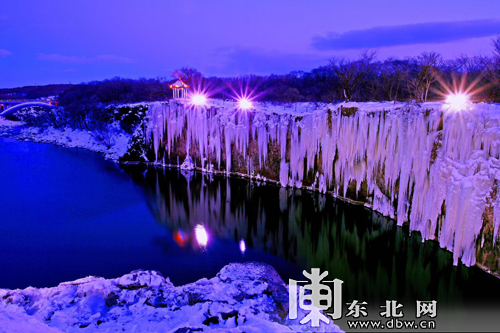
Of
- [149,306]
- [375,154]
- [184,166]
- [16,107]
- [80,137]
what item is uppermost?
[16,107]

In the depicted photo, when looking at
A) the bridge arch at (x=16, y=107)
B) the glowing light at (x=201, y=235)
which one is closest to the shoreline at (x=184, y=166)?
the bridge arch at (x=16, y=107)

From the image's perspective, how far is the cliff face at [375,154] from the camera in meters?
8.59

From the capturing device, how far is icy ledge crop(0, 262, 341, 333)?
239 inches

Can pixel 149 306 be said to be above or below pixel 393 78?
below

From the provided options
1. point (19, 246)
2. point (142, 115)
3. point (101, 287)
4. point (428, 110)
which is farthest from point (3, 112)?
point (428, 110)

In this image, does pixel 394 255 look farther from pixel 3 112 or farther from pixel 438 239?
pixel 3 112

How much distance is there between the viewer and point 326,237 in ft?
37.8

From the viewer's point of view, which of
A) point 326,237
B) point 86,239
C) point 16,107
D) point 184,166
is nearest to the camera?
point 86,239

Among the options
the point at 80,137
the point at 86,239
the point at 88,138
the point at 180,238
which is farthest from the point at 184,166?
the point at 80,137

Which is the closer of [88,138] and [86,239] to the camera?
[86,239]

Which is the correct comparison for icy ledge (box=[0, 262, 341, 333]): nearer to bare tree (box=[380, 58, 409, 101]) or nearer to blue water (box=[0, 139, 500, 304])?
blue water (box=[0, 139, 500, 304])

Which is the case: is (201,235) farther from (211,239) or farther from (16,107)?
(16,107)

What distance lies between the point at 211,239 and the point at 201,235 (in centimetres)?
53

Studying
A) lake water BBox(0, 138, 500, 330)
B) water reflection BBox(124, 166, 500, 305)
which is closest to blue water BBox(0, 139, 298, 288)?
lake water BBox(0, 138, 500, 330)
